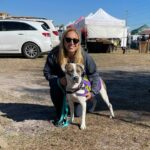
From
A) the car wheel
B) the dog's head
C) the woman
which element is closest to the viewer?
the dog's head

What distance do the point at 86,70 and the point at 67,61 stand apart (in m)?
0.33

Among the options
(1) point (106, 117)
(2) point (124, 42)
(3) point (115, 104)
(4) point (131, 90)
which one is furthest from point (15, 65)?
(2) point (124, 42)

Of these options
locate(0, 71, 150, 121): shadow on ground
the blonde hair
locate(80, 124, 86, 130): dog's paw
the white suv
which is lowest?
locate(0, 71, 150, 121): shadow on ground

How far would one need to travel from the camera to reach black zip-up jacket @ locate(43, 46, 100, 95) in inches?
229

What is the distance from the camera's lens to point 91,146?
16.3 ft

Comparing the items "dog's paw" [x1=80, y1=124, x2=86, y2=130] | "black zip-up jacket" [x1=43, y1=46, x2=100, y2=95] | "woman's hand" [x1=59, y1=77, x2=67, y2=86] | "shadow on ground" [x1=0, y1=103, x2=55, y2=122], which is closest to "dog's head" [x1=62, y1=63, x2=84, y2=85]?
"woman's hand" [x1=59, y1=77, x2=67, y2=86]

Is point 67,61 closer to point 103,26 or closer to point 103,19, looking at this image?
point 103,26

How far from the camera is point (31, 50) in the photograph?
1686 centimetres

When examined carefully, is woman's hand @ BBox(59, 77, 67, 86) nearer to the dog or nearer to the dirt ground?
the dog

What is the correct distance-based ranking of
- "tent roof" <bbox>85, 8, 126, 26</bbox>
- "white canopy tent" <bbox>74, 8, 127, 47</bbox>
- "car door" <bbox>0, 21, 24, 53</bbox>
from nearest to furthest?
"car door" <bbox>0, 21, 24, 53</bbox>
"white canopy tent" <bbox>74, 8, 127, 47</bbox>
"tent roof" <bbox>85, 8, 126, 26</bbox>

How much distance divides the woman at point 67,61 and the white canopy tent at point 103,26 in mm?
20339

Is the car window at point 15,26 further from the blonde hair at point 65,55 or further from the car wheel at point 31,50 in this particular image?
the blonde hair at point 65,55

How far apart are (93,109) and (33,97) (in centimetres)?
183

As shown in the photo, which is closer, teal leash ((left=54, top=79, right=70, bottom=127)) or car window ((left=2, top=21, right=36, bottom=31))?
teal leash ((left=54, top=79, right=70, bottom=127))
